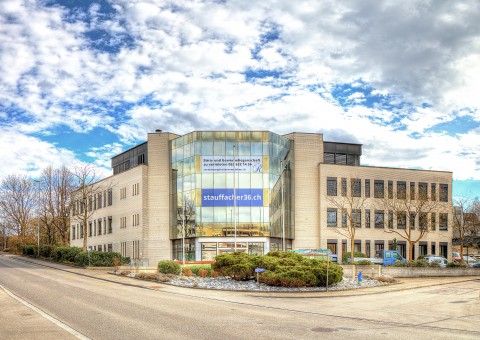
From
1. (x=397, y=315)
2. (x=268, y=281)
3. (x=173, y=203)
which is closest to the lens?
(x=397, y=315)

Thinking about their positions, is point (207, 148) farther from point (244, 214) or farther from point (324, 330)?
point (324, 330)

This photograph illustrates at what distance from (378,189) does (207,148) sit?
75.5 feet

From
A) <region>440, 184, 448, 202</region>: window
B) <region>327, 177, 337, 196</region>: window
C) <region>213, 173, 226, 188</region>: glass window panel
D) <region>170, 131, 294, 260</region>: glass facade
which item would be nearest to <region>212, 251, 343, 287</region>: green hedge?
<region>170, 131, 294, 260</region>: glass facade

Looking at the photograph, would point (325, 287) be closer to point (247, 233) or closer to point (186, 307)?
point (186, 307)

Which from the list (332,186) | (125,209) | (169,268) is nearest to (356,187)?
(332,186)

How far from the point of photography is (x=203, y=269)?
130 feet

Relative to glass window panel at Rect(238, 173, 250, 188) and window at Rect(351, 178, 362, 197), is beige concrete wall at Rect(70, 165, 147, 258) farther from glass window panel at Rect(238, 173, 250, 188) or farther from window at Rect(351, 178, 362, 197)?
window at Rect(351, 178, 362, 197)

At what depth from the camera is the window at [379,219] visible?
239ft

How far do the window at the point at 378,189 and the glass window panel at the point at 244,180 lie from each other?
17.6 meters

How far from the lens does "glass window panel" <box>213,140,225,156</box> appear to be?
66875 millimetres

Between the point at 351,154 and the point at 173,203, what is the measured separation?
25.1m

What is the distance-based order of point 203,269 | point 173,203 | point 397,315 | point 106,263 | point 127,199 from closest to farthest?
1. point 397,315
2. point 203,269
3. point 106,263
4. point 173,203
5. point 127,199

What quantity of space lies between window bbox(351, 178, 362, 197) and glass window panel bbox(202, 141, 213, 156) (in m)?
18.2

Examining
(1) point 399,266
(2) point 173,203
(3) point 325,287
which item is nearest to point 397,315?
(3) point 325,287
